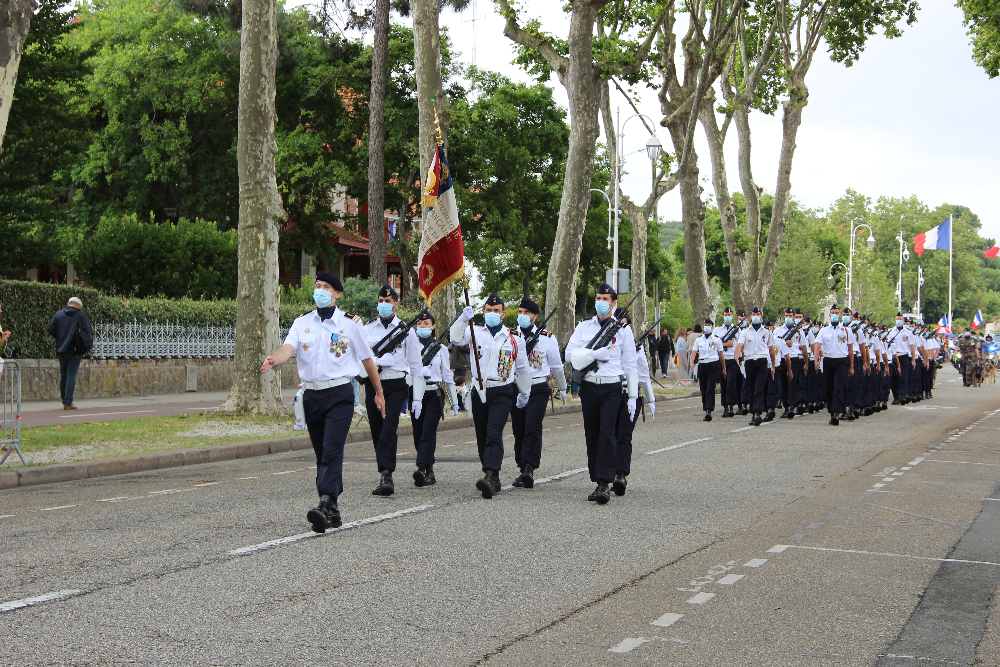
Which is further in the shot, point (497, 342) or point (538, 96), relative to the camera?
point (538, 96)

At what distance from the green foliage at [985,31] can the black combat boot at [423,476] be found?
65.0ft

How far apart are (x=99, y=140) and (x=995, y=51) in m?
29.2

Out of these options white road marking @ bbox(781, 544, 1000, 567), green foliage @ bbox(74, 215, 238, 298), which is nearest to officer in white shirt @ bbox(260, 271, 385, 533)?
white road marking @ bbox(781, 544, 1000, 567)

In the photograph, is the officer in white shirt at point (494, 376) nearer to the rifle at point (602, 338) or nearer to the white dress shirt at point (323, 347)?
the rifle at point (602, 338)

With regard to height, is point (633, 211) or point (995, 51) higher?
point (995, 51)

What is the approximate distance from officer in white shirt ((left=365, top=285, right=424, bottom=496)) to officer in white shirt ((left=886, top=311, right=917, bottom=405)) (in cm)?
1931

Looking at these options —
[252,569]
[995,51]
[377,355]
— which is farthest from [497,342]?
[995,51]

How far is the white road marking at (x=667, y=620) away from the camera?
559 cm

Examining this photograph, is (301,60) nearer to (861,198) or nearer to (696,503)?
(696,503)

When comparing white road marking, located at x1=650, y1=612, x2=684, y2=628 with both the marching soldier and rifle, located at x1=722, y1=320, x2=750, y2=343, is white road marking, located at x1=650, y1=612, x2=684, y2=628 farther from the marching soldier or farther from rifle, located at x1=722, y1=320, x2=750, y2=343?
rifle, located at x1=722, y1=320, x2=750, y2=343

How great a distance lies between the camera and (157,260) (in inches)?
1198

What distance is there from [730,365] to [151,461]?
39.6 feet

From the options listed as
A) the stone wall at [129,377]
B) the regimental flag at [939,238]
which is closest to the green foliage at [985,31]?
the stone wall at [129,377]

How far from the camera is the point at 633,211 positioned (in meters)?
36.0
